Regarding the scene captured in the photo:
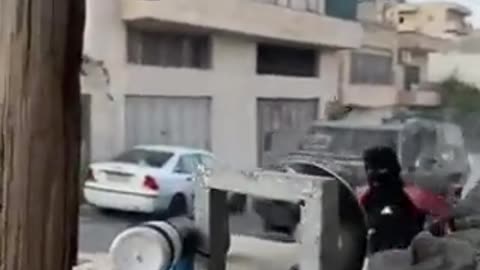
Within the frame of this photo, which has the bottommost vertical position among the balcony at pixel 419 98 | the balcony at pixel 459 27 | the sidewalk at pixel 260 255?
the sidewalk at pixel 260 255

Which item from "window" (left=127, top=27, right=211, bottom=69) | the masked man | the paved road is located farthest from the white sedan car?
the masked man

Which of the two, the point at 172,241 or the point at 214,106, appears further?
the point at 214,106

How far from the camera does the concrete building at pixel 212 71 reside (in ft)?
20.7

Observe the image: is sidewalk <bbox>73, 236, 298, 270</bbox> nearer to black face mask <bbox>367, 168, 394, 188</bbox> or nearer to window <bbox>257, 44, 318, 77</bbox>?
black face mask <bbox>367, 168, 394, 188</bbox>

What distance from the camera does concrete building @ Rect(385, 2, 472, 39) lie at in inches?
183

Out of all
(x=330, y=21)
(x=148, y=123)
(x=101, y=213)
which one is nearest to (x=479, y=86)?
(x=101, y=213)

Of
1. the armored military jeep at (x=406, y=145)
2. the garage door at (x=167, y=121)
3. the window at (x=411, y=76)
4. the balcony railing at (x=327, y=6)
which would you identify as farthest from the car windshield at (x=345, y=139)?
the balcony railing at (x=327, y=6)

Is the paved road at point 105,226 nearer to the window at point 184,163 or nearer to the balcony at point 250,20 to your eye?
the window at point 184,163

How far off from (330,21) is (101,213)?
16.2 ft

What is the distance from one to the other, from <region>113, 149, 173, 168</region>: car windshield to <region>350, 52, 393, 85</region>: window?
164 centimetres

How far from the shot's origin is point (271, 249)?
2.26 meters

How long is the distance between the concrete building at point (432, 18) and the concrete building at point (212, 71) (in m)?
0.76

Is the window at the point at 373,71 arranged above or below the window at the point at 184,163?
above

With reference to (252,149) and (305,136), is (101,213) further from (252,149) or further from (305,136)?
(252,149)
